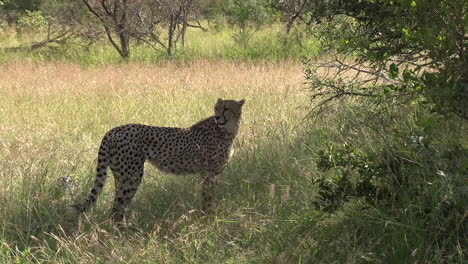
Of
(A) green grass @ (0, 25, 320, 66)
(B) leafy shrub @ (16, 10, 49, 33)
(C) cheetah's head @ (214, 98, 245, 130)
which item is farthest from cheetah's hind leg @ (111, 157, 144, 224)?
(B) leafy shrub @ (16, 10, 49, 33)

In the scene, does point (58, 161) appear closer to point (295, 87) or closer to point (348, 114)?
point (348, 114)

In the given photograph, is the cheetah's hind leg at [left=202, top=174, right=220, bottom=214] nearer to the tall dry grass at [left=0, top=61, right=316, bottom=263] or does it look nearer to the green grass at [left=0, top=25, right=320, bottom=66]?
the tall dry grass at [left=0, top=61, right=316, bottom=263]

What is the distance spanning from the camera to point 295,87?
8.72m

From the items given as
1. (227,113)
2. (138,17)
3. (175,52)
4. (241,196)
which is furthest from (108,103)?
(138,17)

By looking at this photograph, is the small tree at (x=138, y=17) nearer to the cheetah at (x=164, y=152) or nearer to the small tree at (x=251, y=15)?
the small tree at (x=251, y=15)

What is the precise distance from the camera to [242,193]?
4.51 meters

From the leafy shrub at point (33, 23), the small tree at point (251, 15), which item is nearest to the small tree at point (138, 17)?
the small tree at point (251, 15)

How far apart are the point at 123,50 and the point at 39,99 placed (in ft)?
16.5

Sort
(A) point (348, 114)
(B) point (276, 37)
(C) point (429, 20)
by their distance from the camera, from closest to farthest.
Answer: (C) point (429, 20) → (A) point (348, 114) → (B) point (276, 37)

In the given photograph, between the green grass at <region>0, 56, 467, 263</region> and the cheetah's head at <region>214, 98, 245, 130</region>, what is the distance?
16.7 inches

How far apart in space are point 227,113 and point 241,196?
0.73 metres

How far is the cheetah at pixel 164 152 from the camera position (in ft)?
14.2

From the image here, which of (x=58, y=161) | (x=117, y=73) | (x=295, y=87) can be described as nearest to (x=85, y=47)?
(x=117, y=73)

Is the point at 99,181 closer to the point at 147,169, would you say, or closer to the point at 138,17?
the point at 147,169
